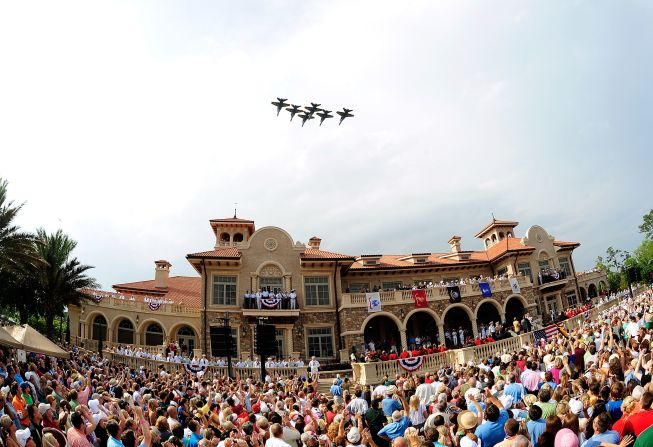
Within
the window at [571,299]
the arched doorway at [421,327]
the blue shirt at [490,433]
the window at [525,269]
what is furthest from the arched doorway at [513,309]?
the blue shirt at [490,433]

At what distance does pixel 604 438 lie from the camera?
527cm

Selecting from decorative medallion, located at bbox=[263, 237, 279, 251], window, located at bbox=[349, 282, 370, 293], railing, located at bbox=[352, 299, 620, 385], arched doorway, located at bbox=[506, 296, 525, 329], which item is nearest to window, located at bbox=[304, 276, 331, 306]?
decorative medallion, located at bbox=[263, 237, 279, 251]

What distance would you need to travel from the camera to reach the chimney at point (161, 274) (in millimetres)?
37781

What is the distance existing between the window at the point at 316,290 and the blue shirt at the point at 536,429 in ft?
85.2

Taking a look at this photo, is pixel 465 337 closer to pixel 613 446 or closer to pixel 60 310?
pixel 60 310

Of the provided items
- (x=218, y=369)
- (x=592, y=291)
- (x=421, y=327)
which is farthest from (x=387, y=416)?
(x=592, y=291)

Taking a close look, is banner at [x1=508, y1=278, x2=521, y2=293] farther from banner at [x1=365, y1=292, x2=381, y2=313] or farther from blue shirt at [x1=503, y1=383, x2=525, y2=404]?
blue shirt at [x1=503, y1=383, x2=525, y2=404]

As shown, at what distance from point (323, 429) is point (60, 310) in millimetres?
25687

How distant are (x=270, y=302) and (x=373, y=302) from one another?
692 cm

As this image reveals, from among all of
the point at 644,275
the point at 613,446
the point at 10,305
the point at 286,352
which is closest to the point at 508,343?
the point at 286,352

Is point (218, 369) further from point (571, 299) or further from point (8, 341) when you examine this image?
point (571, 299)

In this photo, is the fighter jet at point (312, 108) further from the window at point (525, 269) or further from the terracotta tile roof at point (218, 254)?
the window at point (525, 269)

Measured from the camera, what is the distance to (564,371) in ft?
32.7

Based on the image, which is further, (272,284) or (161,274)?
(161,274)
